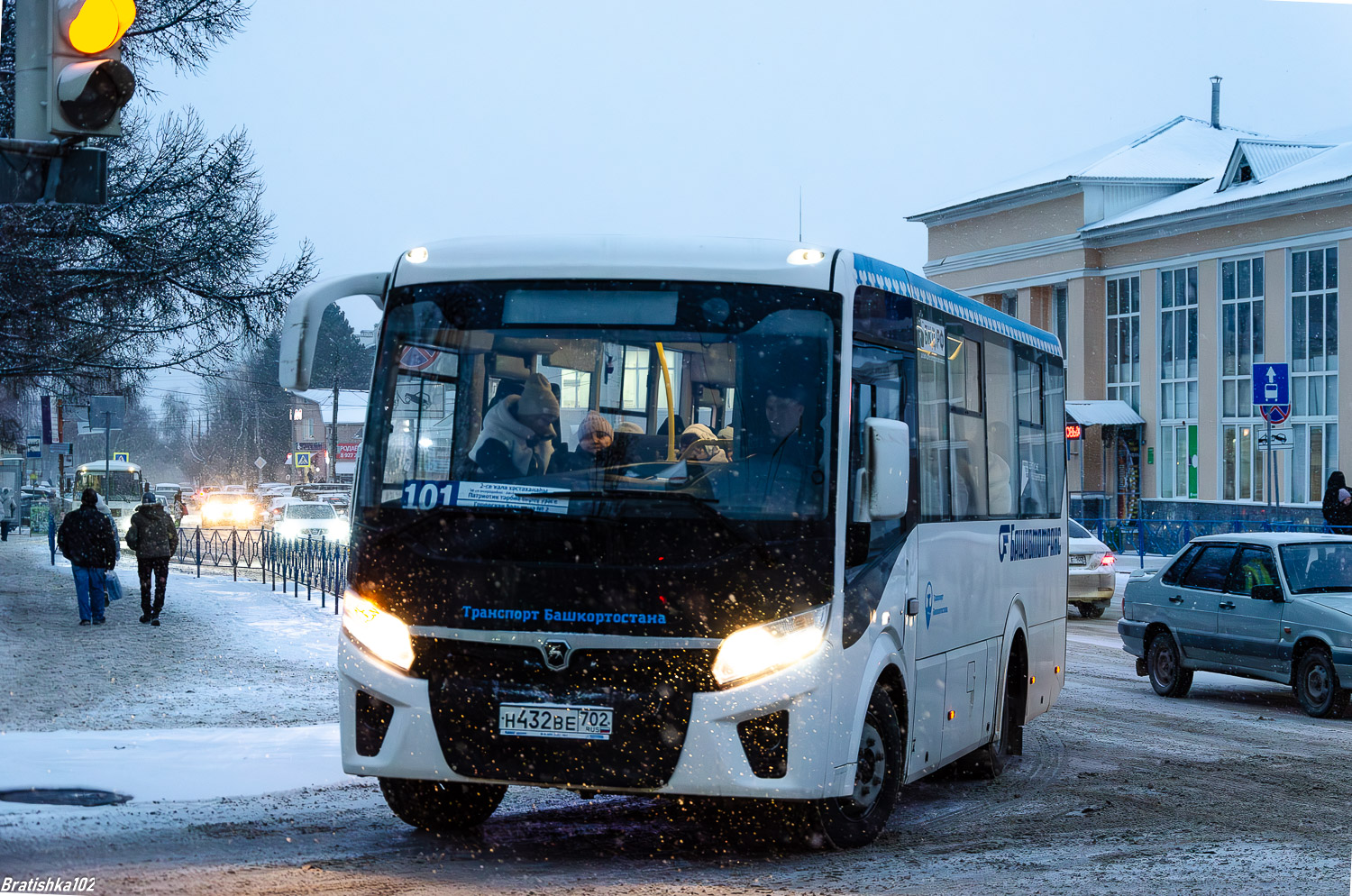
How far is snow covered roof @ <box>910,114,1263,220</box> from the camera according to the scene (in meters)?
50.1

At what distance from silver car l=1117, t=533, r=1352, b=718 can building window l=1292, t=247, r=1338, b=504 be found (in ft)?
96.0

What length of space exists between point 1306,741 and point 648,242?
22.3ft

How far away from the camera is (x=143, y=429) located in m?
157

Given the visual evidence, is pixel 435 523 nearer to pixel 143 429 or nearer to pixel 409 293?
pixel 409 293

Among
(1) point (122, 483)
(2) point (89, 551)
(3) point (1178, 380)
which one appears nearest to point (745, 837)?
(2) point (89, 551)

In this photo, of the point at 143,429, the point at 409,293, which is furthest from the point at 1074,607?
the point at 143,429

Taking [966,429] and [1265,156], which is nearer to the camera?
[966,429]

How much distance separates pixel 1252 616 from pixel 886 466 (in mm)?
7956

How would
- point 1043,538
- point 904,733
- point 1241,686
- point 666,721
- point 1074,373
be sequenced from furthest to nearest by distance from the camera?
point 1074,373 → point 1241,686 → point 1043,538 → point 904,733 → point 666,721

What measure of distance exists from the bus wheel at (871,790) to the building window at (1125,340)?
4309 centimetres

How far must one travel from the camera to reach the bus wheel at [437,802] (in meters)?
7.59

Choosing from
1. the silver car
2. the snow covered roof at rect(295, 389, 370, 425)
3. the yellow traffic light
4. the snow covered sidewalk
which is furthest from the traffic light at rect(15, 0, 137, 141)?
the snow covered roof at rect(295, 389, 370, 425)

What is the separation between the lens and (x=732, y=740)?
6.71 metres

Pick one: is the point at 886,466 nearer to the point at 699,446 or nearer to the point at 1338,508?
the point at 699,446
